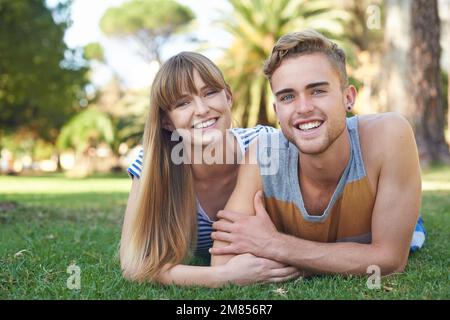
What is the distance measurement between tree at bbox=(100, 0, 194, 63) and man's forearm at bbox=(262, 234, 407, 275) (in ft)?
132

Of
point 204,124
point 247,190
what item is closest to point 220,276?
point 247,190

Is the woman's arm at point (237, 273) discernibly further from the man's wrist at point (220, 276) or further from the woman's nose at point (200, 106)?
the woman's nose at point (200, 106)

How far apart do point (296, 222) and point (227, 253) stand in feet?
1.56

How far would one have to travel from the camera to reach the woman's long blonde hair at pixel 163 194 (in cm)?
333

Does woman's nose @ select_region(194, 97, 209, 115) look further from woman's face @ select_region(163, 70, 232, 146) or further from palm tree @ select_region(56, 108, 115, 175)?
palm tree @ select_region(56, 108, 115, 175)

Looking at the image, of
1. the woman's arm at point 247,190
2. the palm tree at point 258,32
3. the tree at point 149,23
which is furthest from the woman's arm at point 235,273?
the tree at point 149,23

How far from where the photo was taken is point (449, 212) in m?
6.80

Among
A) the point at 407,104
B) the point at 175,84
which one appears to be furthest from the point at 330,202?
the point at 407,104

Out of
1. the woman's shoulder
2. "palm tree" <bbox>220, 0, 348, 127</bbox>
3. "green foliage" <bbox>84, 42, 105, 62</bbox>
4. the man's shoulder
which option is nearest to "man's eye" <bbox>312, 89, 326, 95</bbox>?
the man's shoulder

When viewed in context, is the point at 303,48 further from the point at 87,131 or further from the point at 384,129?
the point at 87,131

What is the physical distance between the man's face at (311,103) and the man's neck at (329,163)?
0.13 meters

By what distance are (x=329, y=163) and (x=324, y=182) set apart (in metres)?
0.15

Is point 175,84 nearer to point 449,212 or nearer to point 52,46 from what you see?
point 449,212

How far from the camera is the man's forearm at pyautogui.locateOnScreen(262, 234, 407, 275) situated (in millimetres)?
3090
